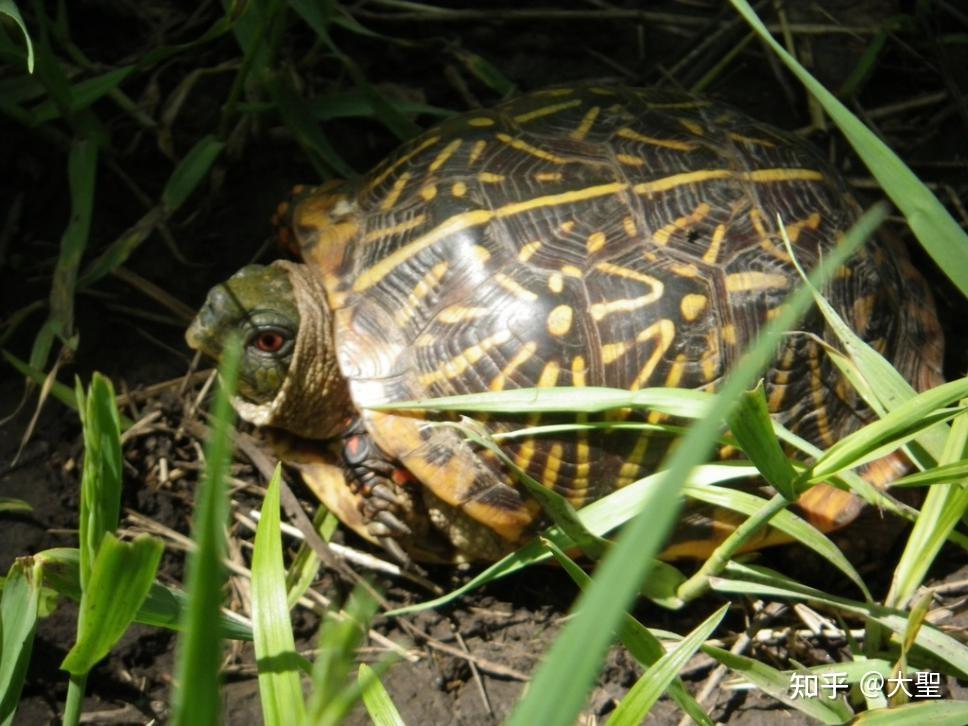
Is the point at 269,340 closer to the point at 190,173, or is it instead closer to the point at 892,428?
the point at 190,173

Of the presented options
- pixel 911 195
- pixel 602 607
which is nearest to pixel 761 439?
pixel 911 195

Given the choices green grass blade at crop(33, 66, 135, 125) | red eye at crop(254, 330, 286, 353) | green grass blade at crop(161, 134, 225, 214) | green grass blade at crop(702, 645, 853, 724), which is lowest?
green grass blade at crop(702, 645, 853, 724)

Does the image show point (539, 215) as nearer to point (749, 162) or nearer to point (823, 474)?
point (749, 162)

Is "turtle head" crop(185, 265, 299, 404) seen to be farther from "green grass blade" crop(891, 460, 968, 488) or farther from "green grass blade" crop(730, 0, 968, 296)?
"green grass blade" crop(891, 460, 968, 488)

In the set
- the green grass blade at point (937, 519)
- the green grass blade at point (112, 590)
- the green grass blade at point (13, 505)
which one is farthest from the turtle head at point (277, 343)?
the green grass blade at point (937, 519)

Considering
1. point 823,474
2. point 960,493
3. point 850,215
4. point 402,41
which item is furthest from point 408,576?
point 402,41

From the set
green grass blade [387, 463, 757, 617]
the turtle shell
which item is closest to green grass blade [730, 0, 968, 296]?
the turtle shell
